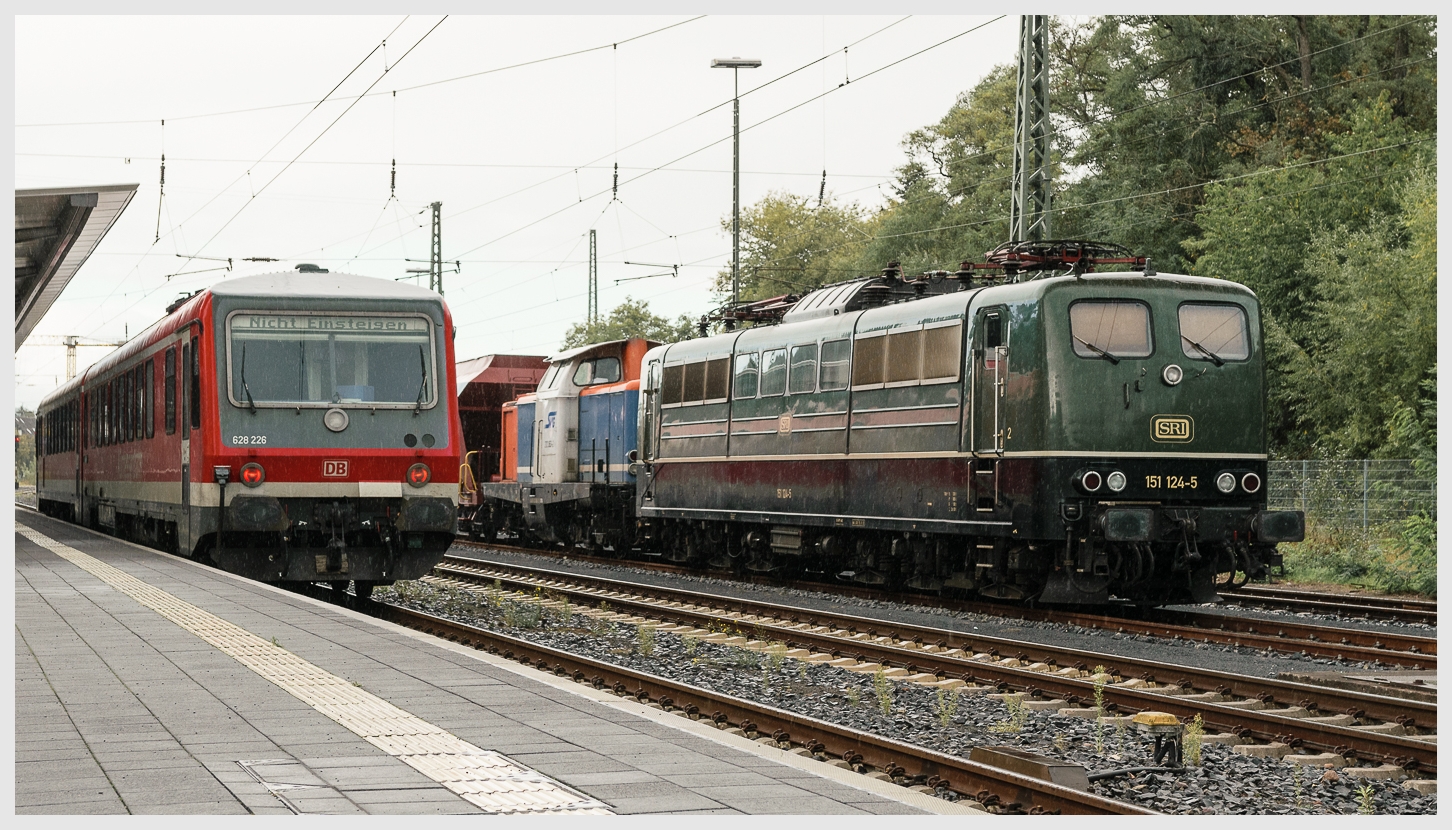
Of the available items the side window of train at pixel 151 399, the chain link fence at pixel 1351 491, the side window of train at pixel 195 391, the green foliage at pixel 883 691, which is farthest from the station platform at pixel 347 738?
the chain link fence at pixel 1351 491

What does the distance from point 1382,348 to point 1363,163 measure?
25.8 ft

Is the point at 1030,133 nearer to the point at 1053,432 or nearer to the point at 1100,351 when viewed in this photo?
the point at 1100,351

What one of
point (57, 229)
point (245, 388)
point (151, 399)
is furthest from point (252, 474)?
point (57, 229)

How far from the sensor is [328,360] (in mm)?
17641

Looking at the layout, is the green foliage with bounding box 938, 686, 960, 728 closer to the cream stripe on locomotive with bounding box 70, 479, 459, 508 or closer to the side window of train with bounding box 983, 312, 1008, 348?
the side window of train with bounding box 983, 312, 1008, 348

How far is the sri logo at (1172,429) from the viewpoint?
52.6 ft

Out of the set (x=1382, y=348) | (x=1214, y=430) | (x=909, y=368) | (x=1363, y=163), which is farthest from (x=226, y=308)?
(x=1363, y=163)

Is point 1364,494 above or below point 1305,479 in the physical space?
below

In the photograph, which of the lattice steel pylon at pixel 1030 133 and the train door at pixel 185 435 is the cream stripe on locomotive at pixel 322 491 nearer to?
the train door at pixel 185 435

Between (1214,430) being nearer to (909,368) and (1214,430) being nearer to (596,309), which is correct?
(909,368)

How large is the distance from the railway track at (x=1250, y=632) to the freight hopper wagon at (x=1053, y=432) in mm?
243

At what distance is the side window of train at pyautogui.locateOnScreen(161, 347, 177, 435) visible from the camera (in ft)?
62.1

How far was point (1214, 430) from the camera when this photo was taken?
16234 mm

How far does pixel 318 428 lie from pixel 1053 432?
7.32 m
